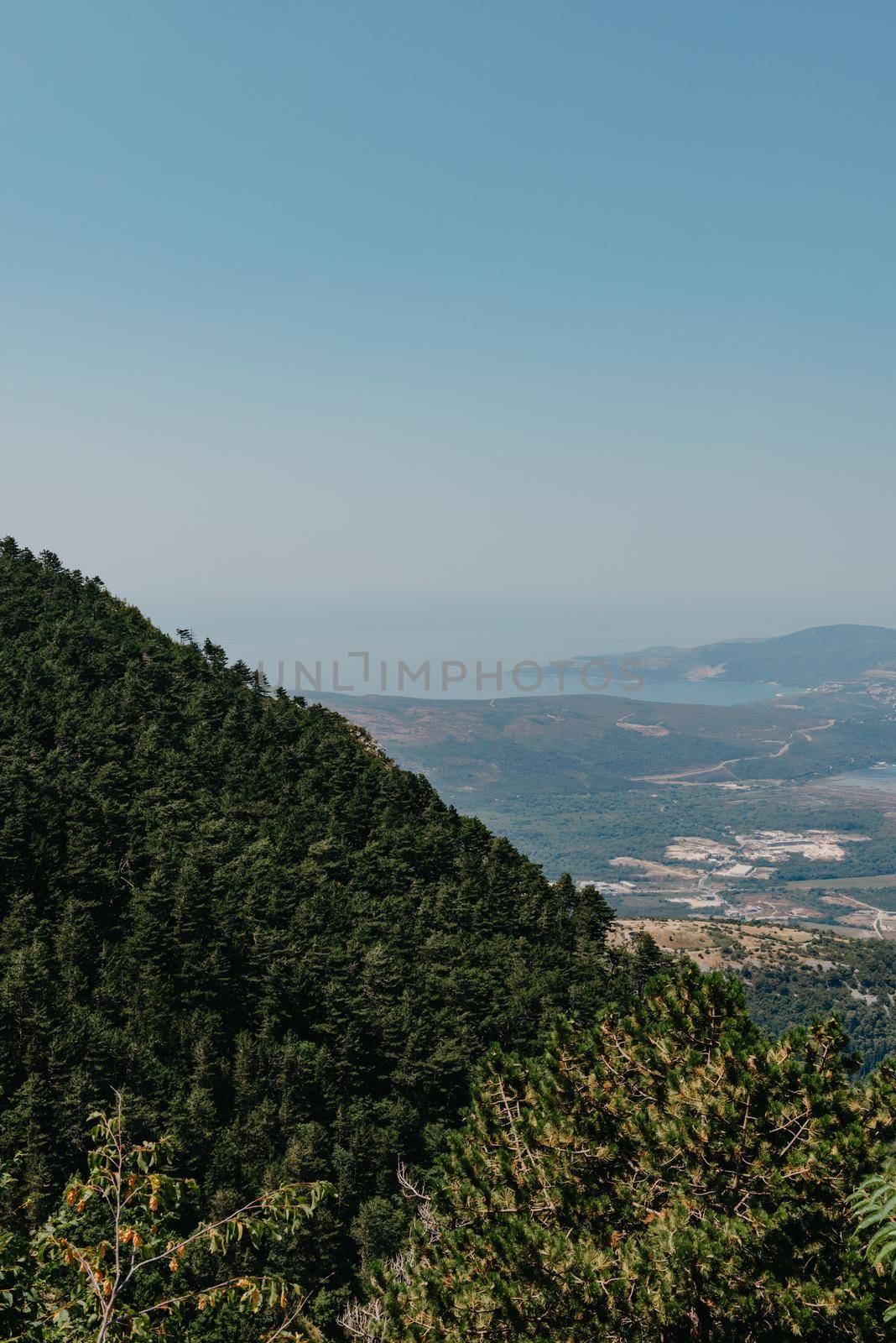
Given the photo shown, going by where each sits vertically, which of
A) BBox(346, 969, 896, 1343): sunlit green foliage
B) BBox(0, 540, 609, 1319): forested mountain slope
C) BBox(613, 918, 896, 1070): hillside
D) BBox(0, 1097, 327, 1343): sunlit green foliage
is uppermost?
BBox(0, 1097, 327, 1343): sunlit green foliage

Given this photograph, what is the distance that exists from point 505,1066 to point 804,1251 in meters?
8.62

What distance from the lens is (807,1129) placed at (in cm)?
1526

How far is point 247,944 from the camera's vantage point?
58.4 m

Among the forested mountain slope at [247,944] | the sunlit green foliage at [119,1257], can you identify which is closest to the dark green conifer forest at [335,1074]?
the sunlit green foliage at [119,1257]

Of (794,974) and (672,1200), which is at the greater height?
(672,1200)

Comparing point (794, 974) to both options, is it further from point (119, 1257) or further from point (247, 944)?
point (119, 1257)

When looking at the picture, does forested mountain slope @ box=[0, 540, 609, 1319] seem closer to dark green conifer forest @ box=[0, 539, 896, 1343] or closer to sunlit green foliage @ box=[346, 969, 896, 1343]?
dark green conifer forest @ box=[0, 539, 896, 1343]

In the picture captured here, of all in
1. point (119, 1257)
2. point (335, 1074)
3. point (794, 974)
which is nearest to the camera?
point (119, 1257)

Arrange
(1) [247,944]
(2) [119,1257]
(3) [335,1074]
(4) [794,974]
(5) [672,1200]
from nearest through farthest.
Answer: (2) [119,1257] < (5) [672,1200] < (3) [335,1074] < (1) [247,944] < (4) [794,974]

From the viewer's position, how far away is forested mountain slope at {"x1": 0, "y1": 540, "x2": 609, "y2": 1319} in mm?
43000

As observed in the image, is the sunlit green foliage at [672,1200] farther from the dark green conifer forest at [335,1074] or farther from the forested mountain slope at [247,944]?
the forested mountain slope at [247,944]

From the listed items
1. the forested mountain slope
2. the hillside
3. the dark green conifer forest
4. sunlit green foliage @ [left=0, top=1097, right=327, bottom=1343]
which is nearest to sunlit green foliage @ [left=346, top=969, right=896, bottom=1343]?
the dark green conifer forest

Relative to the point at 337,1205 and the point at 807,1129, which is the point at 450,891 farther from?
the point at 807,1129

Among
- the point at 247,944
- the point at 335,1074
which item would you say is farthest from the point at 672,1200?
the point at 247,944
